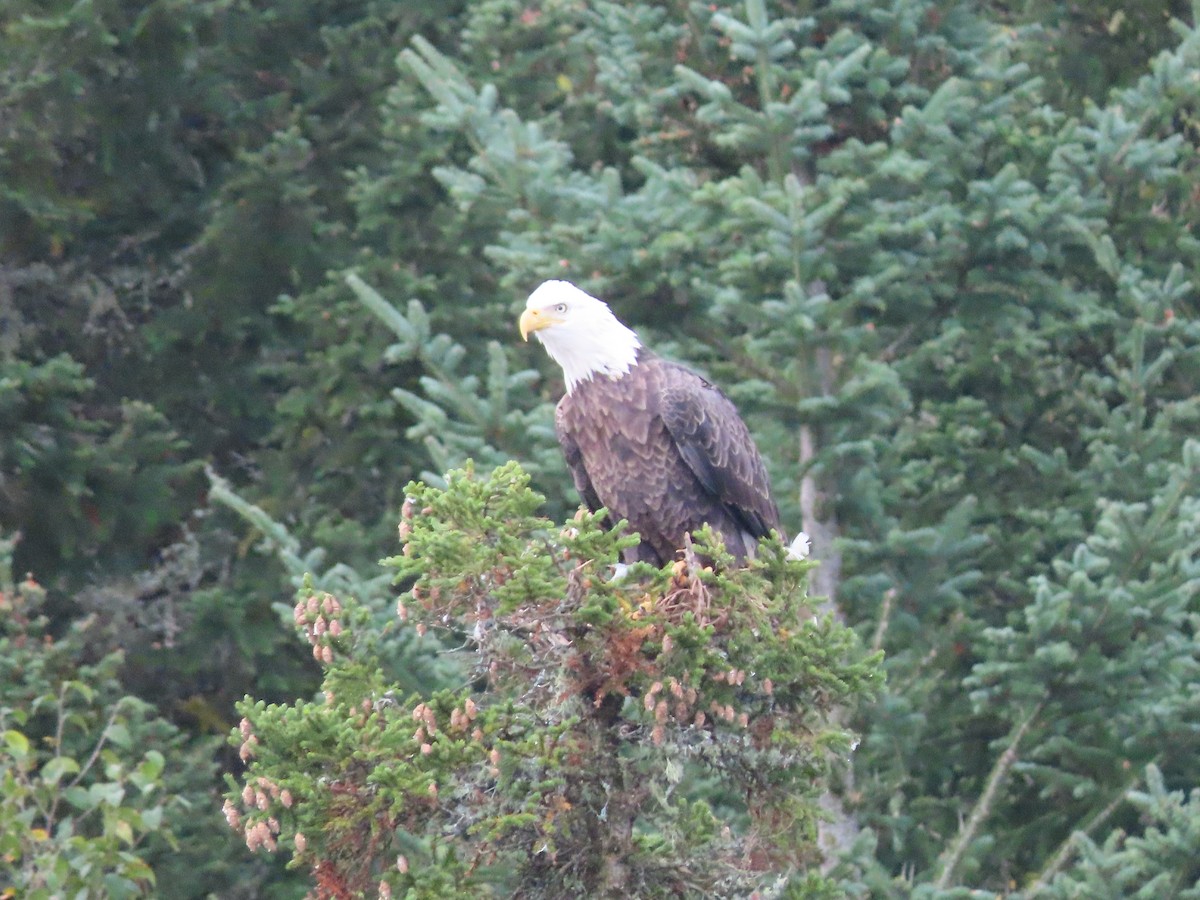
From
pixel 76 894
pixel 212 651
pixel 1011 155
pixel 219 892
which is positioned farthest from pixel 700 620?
pixel 212 651

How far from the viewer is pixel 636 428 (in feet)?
22.3

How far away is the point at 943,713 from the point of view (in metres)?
9.34

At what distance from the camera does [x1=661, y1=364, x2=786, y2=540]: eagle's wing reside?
682 centimetres

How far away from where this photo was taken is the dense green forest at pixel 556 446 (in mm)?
5188

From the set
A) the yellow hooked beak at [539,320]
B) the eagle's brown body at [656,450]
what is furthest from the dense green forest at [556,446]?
the yellow hooked beak at [539,320]

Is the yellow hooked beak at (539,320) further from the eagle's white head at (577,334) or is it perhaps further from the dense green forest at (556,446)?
the dense green forest at (556,446)

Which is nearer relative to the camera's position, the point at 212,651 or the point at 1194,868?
the point at 1194,868

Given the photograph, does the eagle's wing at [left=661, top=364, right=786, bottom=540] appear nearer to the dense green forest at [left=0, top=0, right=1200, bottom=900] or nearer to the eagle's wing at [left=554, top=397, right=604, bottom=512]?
the eagle's wing at [left=554, top=397, right=604, bottom=512]

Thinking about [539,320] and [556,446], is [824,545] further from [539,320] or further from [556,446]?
[539,320]

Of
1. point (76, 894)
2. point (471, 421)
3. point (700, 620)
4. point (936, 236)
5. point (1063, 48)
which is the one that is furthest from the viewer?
point (1063, 48)

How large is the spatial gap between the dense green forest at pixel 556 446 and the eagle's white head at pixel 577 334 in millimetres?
453

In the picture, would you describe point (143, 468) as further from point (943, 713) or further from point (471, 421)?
point (943, 713)

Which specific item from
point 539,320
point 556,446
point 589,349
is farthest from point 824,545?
point 539,320

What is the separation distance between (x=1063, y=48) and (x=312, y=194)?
188 inches
